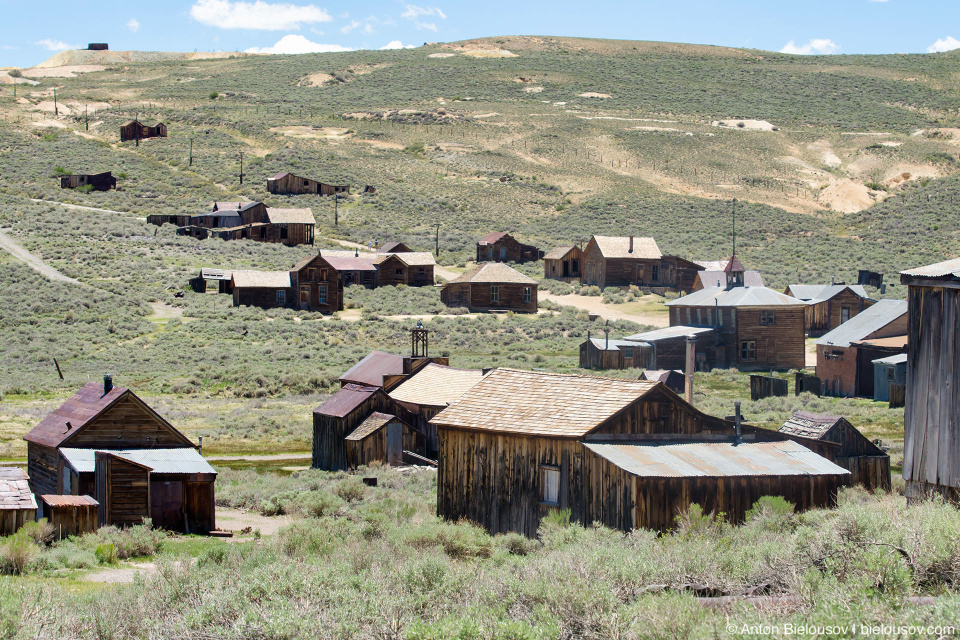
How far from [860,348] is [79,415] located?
31.7m

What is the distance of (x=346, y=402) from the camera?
31.1 metres

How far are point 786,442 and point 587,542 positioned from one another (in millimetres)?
8970

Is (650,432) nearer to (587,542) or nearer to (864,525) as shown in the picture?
(587,542)

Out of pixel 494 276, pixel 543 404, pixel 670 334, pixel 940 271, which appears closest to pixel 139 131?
pixel 494 276

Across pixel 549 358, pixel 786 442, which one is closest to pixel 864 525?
pixel 786 442

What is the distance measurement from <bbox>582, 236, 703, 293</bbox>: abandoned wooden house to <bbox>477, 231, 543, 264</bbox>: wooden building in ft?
28.1

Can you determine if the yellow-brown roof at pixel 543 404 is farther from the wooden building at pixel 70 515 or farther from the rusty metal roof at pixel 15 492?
the rusty metal roof at pixel 15 492

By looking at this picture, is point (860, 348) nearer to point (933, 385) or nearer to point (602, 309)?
point (602, 309)

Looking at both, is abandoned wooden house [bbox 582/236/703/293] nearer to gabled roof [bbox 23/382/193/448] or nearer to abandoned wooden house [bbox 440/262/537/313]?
abandoned wooden house [bbox 440/262/537/313]

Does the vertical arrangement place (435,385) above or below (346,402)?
above

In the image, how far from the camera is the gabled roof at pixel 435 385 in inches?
1177

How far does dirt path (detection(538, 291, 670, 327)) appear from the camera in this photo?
63.8 metres

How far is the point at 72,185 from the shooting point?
310ft

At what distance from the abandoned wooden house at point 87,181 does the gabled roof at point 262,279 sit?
120 ft
